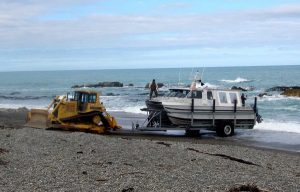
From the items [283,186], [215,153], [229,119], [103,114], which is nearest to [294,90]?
[229,119]

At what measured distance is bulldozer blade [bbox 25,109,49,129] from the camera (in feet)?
74.3

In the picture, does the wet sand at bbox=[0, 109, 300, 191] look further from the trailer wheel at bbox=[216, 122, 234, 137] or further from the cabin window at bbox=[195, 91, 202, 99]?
the cabin window at bbox=[195, 91, 202, 99]

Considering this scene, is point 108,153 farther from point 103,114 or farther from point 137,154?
point 103,114

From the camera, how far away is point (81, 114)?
22.0 meters

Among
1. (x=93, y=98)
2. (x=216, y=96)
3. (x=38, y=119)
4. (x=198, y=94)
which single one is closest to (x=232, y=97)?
(x=216, y=96)

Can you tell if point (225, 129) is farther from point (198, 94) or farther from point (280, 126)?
point (280, 126)

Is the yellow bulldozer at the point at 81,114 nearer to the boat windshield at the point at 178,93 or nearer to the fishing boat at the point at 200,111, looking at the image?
the fishing boat at the point at 200,111

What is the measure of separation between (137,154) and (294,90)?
38.4m

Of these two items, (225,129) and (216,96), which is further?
(225,129)

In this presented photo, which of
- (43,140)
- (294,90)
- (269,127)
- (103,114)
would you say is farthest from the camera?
(294,90)

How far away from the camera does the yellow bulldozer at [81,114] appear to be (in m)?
21.9

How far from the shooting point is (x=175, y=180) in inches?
444

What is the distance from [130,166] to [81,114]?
30.6 feet

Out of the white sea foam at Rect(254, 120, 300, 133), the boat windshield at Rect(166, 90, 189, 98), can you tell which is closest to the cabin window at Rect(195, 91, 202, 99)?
the boat windshield at Rect(166, 90, 189, 98)
